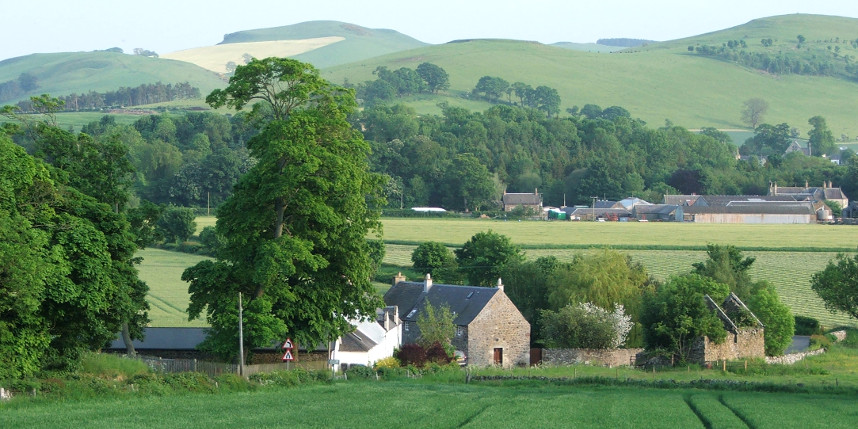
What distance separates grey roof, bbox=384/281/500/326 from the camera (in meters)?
55.0

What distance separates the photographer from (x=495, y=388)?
37.8 m

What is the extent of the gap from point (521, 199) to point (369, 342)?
10626cm

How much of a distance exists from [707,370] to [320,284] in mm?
16789

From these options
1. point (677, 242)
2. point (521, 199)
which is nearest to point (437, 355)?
point (677, 242)

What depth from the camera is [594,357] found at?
5156cm

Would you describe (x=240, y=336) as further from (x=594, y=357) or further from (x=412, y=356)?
(x=594, y=357)

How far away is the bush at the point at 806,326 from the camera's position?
199 ft

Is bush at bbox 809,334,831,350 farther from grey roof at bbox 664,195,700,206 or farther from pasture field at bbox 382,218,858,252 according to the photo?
grey roof at bbox 664,195,700,206

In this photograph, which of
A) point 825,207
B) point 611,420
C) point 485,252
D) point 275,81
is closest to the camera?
point 611,420

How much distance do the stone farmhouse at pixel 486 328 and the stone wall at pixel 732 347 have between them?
327 inches

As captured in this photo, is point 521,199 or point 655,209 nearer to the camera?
point 655,209

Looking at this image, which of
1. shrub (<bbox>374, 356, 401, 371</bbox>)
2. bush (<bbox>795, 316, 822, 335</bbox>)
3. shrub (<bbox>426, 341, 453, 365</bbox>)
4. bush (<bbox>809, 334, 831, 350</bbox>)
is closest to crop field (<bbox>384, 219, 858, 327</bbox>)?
bush (<bbox>795, 316, 822, 335</bbox>)

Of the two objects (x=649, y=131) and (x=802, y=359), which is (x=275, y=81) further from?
(x=649, y=131)

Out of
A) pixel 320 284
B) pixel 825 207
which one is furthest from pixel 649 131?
pixel 320 284
